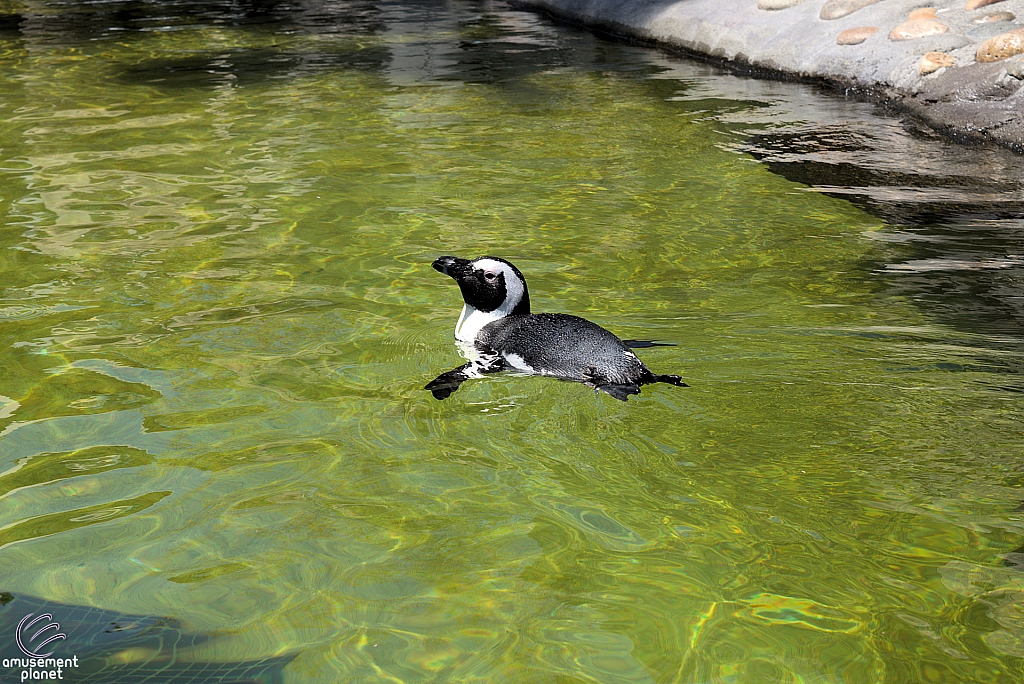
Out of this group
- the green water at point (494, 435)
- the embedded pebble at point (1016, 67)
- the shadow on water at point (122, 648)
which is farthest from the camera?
the embedded pebble at point (1016, 67)

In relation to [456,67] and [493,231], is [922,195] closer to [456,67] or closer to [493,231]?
[493,231]

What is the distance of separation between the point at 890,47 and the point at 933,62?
31.1 inches

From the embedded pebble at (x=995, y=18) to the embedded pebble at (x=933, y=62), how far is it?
2.26 ft

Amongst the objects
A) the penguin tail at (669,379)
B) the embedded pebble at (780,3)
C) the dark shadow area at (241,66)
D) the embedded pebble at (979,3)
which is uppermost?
the embedded pebble at (979,3)

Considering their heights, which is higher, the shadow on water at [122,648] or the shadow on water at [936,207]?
the shadow on water at [936,207]

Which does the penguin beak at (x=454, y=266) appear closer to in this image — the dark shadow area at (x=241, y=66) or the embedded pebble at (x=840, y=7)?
the dark shadow area at (x=241, y=66)

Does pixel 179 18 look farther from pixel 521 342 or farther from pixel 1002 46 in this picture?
pixel 521 342

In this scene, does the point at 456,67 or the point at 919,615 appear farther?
the point at 456,67

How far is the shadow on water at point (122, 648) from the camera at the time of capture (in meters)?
2.48

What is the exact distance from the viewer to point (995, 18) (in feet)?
30.6

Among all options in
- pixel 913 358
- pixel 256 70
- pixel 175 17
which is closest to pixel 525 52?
pixel 256 70

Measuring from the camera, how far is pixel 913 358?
13.4 feet

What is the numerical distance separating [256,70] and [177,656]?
32.4 ft

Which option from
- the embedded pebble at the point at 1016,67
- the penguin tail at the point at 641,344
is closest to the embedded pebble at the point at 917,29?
the embedded pebble at the point at 1016,67
